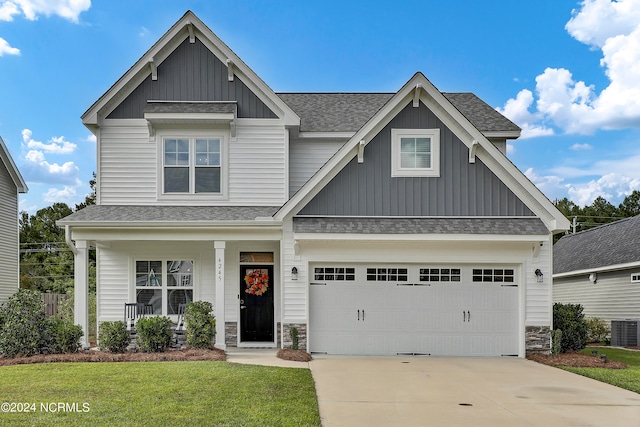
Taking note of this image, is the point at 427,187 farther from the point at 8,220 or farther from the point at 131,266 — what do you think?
the point at 8,220

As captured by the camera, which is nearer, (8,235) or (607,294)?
(607,294)

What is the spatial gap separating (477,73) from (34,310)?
A: 1606 centimetres

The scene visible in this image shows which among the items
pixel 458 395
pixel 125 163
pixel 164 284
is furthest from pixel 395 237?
pixel 125 163

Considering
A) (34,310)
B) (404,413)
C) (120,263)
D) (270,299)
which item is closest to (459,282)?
(270,299)

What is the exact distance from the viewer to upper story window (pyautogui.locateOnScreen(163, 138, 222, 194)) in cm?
1574

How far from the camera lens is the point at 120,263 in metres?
15.6

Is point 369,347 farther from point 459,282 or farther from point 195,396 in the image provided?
point 195,396

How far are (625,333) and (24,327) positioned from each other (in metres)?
17.8

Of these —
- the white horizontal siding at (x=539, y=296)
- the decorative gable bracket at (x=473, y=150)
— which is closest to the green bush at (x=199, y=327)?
the decorative gable bracket at (x=473, y=150)

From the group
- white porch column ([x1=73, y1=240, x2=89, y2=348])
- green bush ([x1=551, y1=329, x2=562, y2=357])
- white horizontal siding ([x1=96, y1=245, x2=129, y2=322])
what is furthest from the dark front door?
green bush ([x1=551, y1=329, x2=562, y2=357])

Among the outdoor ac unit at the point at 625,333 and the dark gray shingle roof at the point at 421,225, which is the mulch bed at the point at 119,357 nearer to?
the dark gray shingle roof at the point at 421,225

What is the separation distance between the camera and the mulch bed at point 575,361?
42.0 ft

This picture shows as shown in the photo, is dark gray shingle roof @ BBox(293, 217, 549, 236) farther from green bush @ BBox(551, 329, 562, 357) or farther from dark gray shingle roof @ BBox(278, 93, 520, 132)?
dark gray shingle roof @ BBox(278, 93, 520, 132)

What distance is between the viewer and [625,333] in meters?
19.4
